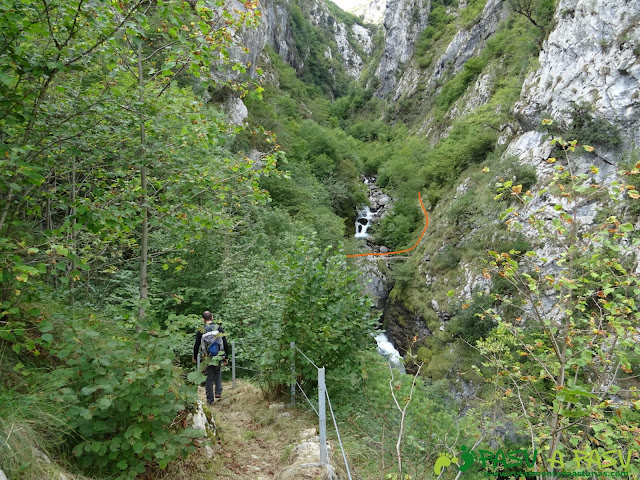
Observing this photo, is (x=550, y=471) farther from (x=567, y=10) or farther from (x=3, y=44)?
(x=567, y=10)

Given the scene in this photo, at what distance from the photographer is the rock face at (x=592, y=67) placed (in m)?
13.0

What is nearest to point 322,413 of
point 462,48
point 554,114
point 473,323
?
point 473,323

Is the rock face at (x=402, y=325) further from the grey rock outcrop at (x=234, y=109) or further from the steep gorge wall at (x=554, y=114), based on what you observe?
the grey rock outcrop at (x=234, y=109)

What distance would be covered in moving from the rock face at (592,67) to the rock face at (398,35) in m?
44.0

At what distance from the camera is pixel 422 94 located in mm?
45531

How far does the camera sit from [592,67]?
47.5 ft

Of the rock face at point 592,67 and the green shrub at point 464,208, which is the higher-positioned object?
the rock face at point 592,67

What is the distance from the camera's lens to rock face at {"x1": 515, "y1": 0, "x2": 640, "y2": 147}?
1303 centimetres

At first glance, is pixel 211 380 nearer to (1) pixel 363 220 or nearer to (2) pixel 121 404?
(2) pixel 121 404

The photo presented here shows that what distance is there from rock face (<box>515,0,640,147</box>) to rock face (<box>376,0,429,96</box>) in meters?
44.0

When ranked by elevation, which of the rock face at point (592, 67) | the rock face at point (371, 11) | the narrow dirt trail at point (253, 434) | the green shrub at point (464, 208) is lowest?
the narrow dirt trail at point (253, 434)

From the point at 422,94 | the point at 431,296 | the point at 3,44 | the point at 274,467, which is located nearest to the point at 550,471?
the point at 274,467

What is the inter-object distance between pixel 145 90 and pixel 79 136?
97 centimetres

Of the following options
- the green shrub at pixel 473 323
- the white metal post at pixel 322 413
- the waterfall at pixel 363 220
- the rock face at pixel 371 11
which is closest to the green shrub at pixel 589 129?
the green shrub at pixel 473 323
